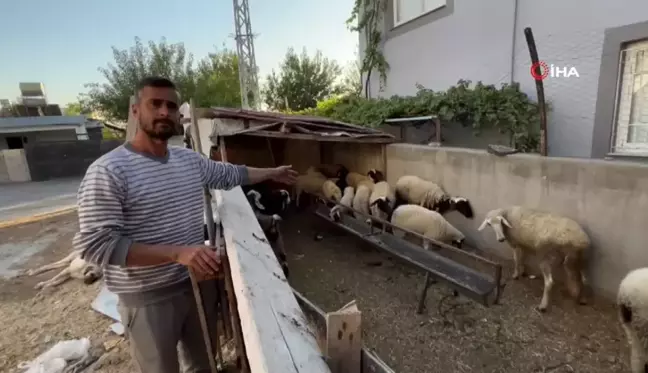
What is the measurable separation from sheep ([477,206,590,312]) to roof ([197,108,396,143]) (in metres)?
2.96

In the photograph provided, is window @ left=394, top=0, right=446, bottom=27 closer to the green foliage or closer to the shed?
the green foliage

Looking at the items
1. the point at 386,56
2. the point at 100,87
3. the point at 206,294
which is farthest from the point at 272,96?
the point at 206,294

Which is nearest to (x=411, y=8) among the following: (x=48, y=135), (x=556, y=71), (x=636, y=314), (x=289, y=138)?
(x=556, y=71)

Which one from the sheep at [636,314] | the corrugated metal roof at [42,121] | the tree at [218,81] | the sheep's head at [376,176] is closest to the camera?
the sheep at [636,314]

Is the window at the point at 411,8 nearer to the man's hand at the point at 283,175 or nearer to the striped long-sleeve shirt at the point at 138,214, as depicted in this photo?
the man's hand at the point at 283,175

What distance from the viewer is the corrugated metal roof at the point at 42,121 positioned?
22.1 metres

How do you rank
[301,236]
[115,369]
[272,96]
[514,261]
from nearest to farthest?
1. [115,369]
2. [514,261]
3. [301,236]
4. [272,96]

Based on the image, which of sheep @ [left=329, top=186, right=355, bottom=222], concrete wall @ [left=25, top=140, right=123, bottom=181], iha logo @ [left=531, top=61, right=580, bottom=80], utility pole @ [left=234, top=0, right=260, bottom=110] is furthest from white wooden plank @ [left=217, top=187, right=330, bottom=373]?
concrete wall @ [left=25, top=140, right=123, bottom=181]

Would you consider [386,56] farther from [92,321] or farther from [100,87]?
[100,87]

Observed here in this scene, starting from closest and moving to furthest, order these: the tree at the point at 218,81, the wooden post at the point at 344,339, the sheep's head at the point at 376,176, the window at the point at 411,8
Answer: the wooden post at the point at 344,339 < the sheep's head at the point at 376,176 < the window at the point at 411,8 < the tree at the point at 218,81

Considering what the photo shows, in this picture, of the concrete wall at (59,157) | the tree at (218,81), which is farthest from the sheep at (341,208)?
the tree at (218,81)

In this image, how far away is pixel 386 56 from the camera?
10.2m

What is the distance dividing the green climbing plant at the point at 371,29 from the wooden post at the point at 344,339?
9899 mm

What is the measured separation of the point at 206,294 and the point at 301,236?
4.45 metres
